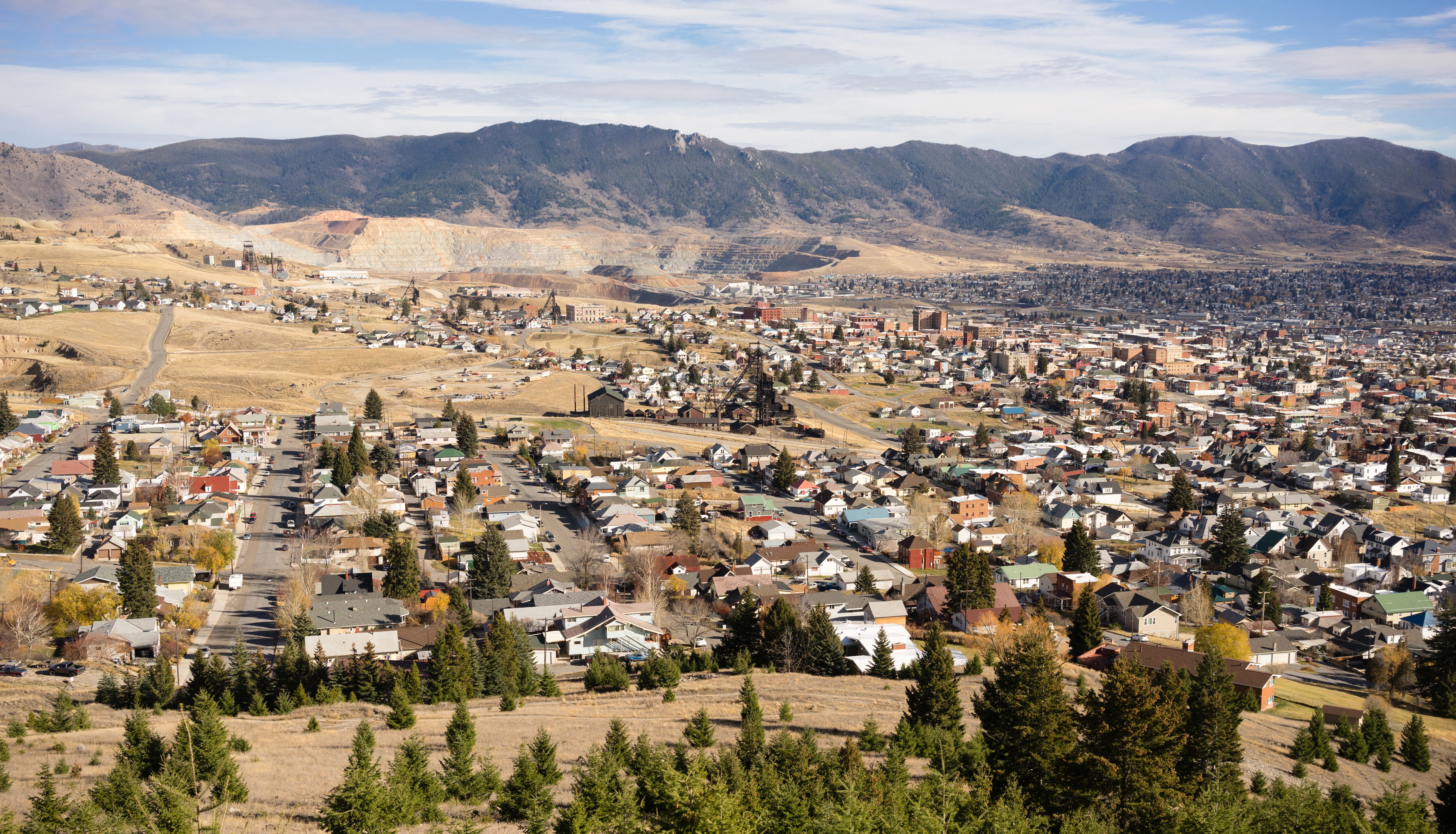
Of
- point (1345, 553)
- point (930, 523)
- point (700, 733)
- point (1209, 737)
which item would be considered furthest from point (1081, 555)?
point (700, 733)

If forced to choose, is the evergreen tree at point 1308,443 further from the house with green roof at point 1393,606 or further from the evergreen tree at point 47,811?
the evergreen tree at point 47,811

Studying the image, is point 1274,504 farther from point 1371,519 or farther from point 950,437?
point 950,437

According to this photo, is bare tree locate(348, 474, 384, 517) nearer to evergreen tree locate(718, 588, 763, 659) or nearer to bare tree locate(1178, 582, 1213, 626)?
evergreen tree locate(718, 588, 763, 659)

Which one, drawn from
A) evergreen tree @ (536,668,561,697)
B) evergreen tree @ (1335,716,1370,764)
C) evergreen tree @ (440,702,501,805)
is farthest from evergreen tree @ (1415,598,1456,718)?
evergreen tree @ (440,702,501,805)

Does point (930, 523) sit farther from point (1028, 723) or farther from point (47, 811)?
Answer: point (47, 811)

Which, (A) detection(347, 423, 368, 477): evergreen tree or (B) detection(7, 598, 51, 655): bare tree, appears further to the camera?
(A) detection(347, 423, 368, 477): evergreen tree

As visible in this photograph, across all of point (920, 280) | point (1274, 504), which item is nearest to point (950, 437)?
point (1274, 504)
